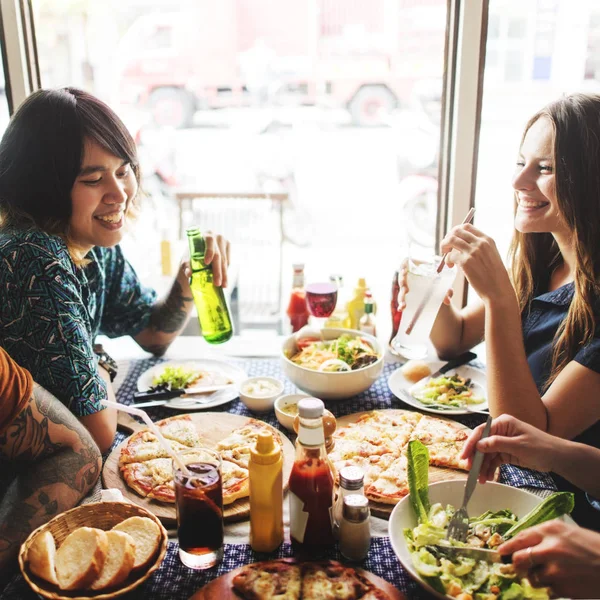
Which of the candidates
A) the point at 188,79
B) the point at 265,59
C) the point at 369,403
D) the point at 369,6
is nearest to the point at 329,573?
the point at 369,403

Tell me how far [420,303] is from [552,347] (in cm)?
34

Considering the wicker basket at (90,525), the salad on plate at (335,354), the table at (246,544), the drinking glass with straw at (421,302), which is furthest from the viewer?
the salad on plate at (335,354)

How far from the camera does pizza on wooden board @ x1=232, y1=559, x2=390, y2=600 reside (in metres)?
0.96

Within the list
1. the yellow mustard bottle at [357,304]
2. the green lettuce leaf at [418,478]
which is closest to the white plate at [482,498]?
the green lettuce leaf at [418,478]

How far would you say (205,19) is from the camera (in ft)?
10.3

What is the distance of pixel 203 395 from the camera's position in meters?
1.70

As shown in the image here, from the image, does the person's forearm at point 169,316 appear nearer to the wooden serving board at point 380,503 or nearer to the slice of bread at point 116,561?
the wooden serving board at point 380,503

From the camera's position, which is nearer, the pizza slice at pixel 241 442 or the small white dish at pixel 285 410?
the pizza slice at pixel 241 442

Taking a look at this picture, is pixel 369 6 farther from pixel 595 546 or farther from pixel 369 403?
pixel 595 546

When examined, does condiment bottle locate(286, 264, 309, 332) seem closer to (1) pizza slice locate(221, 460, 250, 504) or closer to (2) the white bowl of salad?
(2) the white bowl of salad

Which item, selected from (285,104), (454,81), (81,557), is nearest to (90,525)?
(81,557)

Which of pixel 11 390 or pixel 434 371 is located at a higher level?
pixel 11 390

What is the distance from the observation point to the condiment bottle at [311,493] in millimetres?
1032

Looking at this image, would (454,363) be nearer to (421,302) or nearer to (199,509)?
(421,302)
